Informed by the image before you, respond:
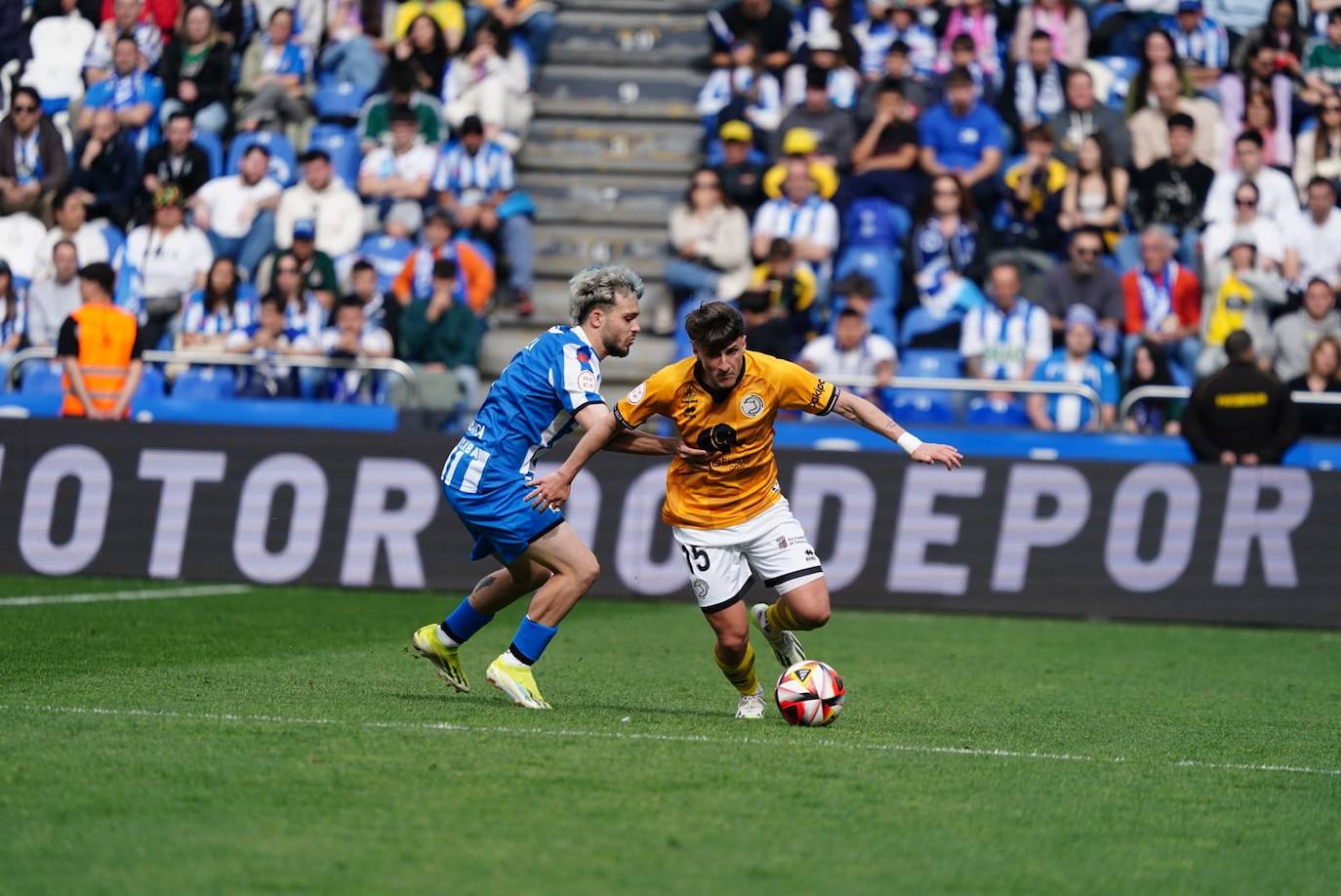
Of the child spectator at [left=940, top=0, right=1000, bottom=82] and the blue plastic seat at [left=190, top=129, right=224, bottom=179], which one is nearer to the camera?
the child spectator at [left=940, top=0, right=1000, bottom=82]

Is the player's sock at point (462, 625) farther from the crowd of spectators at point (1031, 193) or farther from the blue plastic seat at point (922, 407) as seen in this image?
the crowd of spectators at point (1031, 193)

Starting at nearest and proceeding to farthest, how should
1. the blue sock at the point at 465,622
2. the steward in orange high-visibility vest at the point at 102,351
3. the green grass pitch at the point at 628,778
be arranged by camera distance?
1. the green grass pitch at the point at 628,778
2. the blue sock at the point at 465,622
3. the steward in orange high-visibility vest at the point at 102,351

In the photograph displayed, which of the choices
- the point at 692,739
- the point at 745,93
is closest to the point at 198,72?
the point at 745,93

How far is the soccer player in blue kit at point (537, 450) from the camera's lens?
8422mm

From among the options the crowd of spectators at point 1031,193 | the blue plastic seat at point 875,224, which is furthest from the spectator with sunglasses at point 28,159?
the blue plastic seat at point 875,224

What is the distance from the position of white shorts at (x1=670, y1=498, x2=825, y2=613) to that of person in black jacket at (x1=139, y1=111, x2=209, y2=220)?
12.9 m

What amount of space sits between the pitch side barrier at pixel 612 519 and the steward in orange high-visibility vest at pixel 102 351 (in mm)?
520

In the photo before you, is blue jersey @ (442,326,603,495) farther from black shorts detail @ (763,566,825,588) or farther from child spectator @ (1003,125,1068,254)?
child spectator @ (1003,125,1068,254)

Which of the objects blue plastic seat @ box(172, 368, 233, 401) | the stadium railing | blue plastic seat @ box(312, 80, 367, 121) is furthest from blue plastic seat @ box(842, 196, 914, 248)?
blue plastic seat @ box(172, 368, 233, 401)

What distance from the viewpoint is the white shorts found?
28.2 ft

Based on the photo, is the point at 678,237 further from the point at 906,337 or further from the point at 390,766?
the point at 390,766

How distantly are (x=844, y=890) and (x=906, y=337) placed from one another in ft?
42.2

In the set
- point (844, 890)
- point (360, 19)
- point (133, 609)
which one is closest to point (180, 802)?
point (844, 890)

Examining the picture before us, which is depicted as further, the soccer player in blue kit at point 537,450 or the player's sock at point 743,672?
the player's sock at point 743,672
